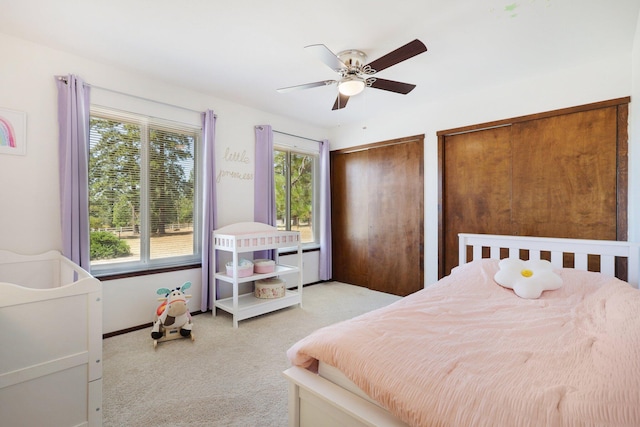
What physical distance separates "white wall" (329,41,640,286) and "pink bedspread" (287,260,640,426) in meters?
1.55

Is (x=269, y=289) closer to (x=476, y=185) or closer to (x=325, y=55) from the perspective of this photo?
(x=325, y=55)

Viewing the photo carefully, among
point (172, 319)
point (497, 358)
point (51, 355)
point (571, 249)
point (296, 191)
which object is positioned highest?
point (296, 191)

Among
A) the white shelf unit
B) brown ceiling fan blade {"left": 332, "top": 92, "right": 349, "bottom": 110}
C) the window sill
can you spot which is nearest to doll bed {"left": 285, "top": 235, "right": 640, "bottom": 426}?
the white shelf unit

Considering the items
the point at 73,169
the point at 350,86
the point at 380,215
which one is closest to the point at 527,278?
the point at 350,86

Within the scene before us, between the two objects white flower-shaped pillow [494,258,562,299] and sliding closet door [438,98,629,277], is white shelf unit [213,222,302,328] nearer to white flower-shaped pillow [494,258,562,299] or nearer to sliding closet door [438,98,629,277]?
sliding closet door [438,98,629,277]

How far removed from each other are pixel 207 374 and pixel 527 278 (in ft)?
7.31

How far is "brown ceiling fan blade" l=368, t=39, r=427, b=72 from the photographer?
1.81 metres

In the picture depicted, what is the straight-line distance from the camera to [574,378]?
912 mm

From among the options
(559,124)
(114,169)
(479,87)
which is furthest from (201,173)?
(559,124)

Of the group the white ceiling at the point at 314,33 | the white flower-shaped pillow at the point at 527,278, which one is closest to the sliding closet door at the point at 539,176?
the white ceiling at the point at 314,33

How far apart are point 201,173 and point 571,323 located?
10.8 ft

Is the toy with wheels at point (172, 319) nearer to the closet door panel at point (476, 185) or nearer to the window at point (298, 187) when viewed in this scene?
the window at point (298, 187)

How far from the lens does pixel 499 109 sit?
3.08 m

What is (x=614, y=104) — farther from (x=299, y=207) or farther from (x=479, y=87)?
(x=299, y=207)
